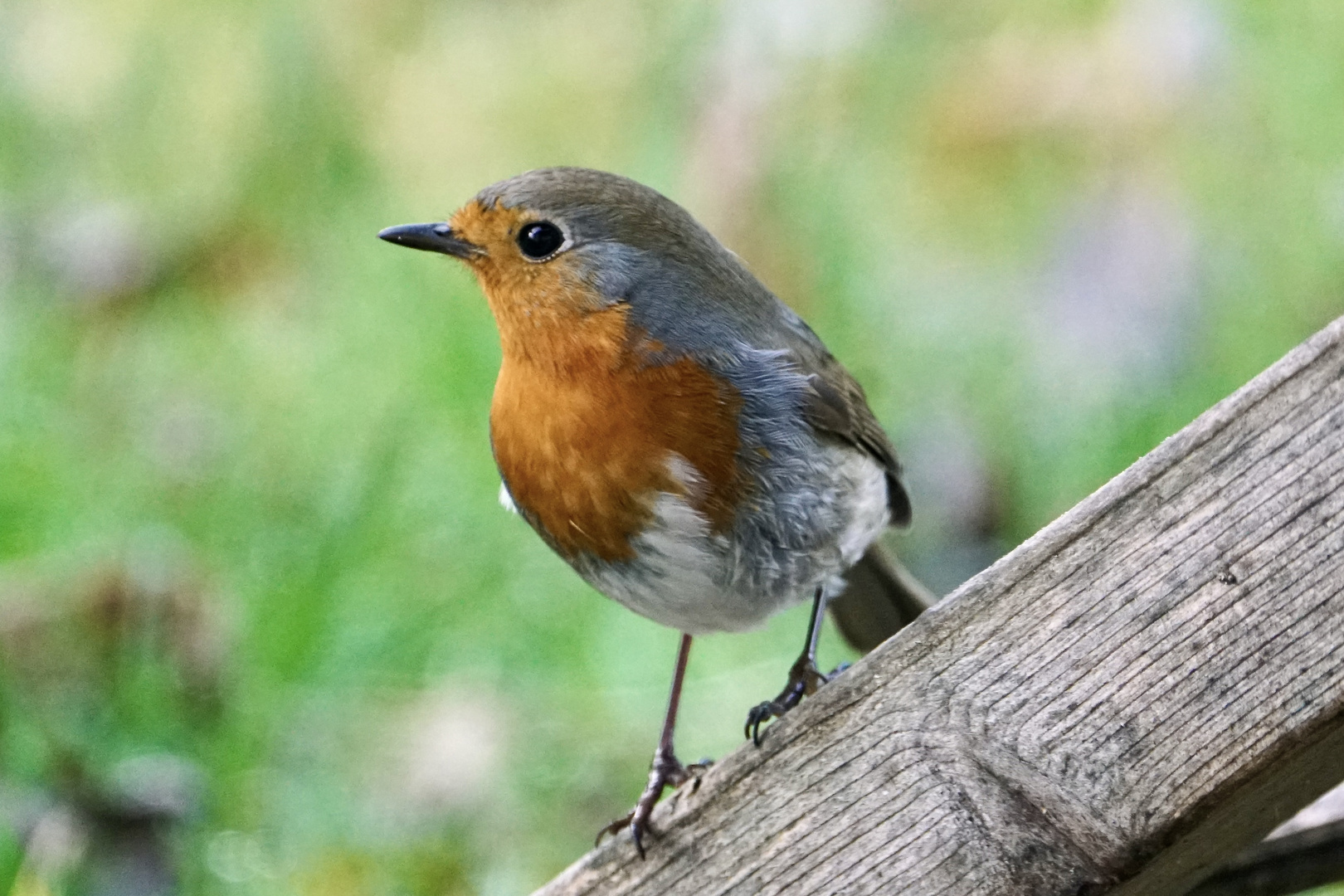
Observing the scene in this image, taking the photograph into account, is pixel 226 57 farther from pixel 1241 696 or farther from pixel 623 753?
pixel 1241 696

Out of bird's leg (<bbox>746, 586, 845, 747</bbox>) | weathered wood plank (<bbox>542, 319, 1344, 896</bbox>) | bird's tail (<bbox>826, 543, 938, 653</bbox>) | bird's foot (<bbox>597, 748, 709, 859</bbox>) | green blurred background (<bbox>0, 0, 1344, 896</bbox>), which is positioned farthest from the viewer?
green blurred background (<bbox>0, 0, 1344, 896</bbox>)

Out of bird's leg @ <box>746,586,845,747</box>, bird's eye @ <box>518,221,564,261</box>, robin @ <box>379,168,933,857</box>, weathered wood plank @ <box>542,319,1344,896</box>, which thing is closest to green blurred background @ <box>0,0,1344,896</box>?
bird's leg @ <box>746,586,845,747</box>

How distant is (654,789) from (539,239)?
83cm

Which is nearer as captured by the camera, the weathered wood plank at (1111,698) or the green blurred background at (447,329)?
the weathered wood plank at (1111,698)

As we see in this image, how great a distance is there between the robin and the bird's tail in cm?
14

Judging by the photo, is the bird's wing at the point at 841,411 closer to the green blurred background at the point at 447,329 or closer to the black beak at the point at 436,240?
the black beak at the point at 436,240

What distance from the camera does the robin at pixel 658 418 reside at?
2.12 metres

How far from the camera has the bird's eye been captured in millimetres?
2320

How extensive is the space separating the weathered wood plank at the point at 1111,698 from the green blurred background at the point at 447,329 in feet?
5.19

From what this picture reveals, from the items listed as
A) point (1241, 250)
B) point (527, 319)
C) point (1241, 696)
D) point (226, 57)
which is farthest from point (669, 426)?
point (226, 57)

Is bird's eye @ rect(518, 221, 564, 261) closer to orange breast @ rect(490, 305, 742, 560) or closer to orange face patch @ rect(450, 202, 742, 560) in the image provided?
orange face patch @ rect(450, 202, 742, 560)

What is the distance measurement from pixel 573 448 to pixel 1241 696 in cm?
97

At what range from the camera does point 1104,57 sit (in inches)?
202

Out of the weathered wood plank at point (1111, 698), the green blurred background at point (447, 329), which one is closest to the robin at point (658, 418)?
the weathered wood plank at point (1111, 698)
